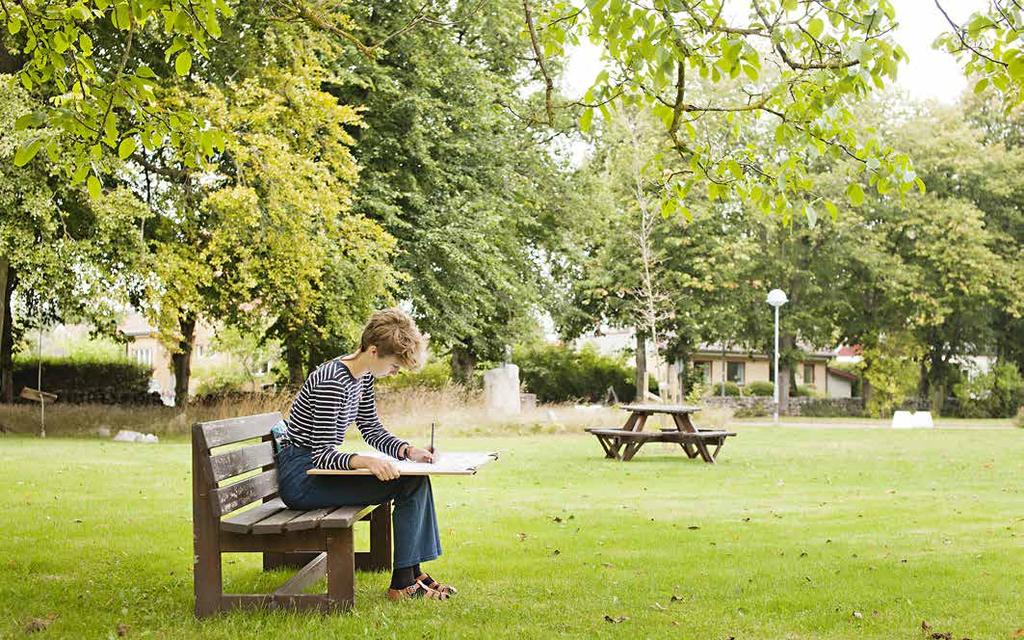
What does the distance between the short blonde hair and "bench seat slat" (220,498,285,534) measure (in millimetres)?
987

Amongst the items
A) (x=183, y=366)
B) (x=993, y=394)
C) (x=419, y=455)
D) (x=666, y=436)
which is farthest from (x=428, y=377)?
(x=419, y=455)

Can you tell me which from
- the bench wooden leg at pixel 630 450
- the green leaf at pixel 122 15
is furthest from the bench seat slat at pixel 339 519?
the bench wooden leg at pixel 630 450

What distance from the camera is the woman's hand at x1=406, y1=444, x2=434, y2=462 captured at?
6441 millimetres

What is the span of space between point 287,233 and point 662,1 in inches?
649

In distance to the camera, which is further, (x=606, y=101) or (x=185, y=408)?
(x=185, y=408)

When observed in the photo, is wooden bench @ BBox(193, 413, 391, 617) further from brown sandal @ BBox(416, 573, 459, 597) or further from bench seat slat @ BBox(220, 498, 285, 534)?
brown sandal @ BBox(416, 573, 459, 597)

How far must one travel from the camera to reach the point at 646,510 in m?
10.7

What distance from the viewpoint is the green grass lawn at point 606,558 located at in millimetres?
5688

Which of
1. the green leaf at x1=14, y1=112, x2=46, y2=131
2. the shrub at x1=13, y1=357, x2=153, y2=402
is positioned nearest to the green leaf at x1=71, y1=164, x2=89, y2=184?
the green leaf at x1=14, y1=112, x2=46, y2=131

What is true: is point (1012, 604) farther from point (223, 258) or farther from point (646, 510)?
point (223, 258)

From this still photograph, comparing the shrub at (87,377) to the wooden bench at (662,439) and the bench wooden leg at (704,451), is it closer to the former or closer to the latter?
the wooden bench at (662,439)

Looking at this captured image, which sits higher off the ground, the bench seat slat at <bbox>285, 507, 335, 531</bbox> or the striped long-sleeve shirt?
the striped long-sleeve shirt

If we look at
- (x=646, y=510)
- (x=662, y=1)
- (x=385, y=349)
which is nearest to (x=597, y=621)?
(x=385, y=349)

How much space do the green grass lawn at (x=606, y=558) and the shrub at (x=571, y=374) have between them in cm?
2977
